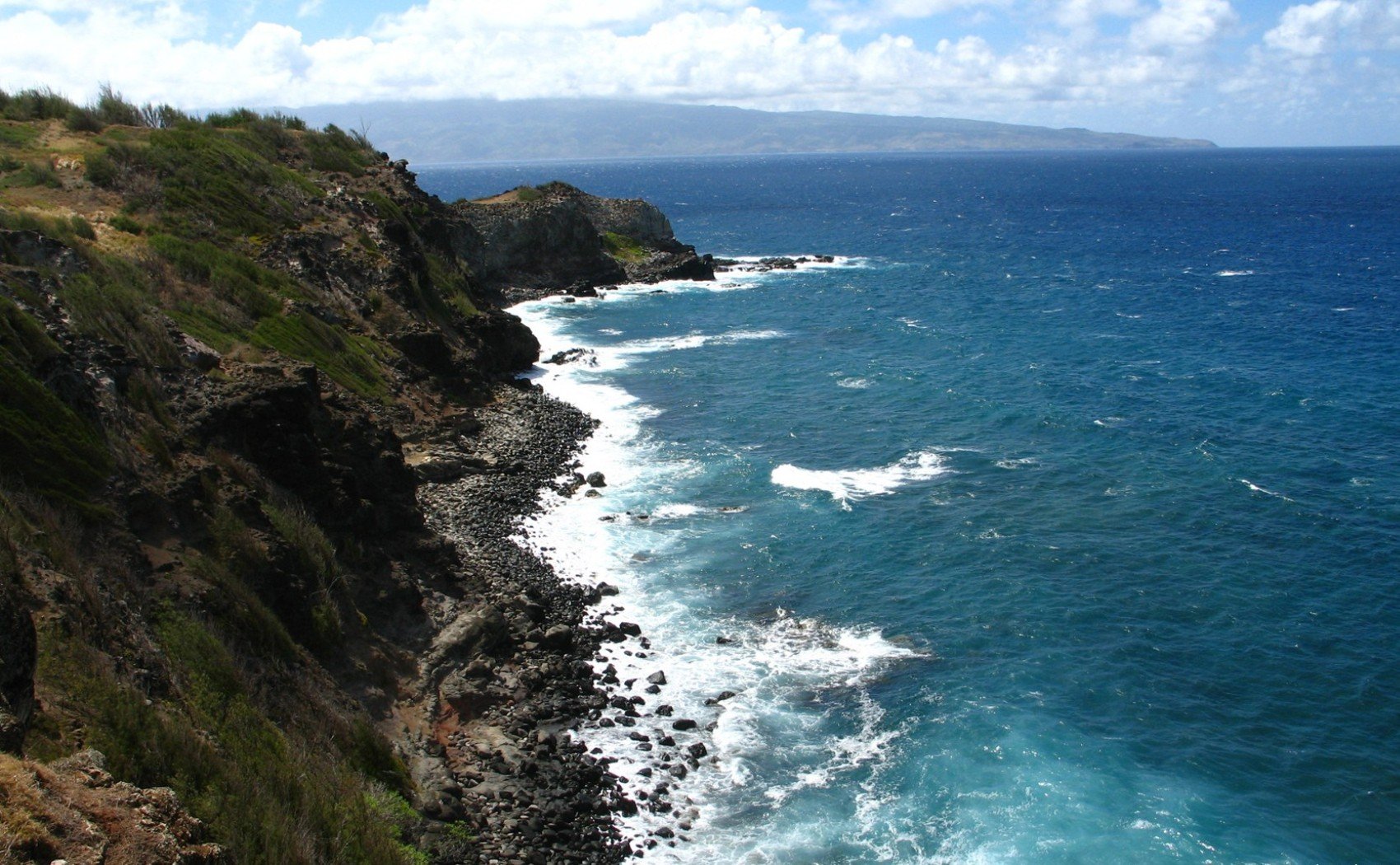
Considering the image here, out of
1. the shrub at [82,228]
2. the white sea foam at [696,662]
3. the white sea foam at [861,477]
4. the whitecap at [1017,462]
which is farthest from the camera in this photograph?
the whitecap at [1017,462]

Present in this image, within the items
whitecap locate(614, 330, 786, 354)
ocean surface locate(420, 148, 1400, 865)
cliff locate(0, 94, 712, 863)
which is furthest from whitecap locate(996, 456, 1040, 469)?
whitecap locate(614, 330, 786, 354)

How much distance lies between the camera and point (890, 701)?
28672mm

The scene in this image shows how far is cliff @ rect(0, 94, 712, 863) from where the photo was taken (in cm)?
1408

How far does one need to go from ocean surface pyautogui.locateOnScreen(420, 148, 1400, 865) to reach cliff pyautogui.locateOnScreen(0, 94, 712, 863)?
3.52m

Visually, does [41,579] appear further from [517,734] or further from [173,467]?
[517,734]

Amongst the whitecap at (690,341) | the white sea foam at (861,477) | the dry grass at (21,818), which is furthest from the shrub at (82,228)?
the whitecap at (690,341)

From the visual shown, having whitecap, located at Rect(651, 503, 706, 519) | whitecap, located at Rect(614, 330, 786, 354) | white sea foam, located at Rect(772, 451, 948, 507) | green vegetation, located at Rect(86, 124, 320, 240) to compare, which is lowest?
whitecap, located at Rect(651, 503, 706, 519)

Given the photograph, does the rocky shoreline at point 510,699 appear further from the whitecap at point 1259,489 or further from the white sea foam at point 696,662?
the whitecap at point 1259,489

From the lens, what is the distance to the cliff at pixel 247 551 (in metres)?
14.1

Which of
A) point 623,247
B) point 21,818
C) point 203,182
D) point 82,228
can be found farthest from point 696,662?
point 623,247

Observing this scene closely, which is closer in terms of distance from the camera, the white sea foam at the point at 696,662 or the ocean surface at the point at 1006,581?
the ocean surface at the point at 1006,581

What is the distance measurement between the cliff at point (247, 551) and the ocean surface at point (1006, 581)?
352 cm

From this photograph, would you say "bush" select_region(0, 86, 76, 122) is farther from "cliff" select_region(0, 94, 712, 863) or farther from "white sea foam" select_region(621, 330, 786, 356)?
"white sea foam" select_region(621, 330, 786, 356)

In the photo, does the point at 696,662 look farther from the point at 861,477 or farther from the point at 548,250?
the point at 548,250
